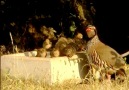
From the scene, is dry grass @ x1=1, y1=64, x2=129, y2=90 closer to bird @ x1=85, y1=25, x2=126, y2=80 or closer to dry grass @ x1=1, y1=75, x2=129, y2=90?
dry grass @ x1=1, y1=75, x2=129, y2=90

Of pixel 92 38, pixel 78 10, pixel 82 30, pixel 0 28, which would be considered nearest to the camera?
pixel 92 38

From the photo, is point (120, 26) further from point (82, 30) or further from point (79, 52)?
point (79, 52)

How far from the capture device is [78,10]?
5512 mm

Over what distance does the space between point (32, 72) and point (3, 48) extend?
6.00ft

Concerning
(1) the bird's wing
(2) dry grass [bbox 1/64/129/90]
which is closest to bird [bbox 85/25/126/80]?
(1) the bird's wing

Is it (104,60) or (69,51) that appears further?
(69,51)

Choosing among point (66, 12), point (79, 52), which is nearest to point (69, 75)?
point (79, 52)

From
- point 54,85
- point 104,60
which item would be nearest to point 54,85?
point 54,85

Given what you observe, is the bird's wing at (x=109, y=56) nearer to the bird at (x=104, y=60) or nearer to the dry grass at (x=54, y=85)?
the bird at (x=104, y=60)

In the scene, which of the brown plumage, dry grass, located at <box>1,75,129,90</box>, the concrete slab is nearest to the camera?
dry grass, located at <box>1,75,129,90</box>

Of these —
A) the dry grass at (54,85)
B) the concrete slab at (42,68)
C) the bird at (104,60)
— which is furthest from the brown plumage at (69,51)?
the dry grass at (54,85)

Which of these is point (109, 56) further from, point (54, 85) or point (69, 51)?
point (54, 85)

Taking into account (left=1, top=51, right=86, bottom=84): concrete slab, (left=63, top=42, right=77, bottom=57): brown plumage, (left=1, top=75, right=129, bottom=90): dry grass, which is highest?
(left=63, top=42, right=77, bottom=57): brown plumage

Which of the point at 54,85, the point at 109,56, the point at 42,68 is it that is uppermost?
the point at 109,56
